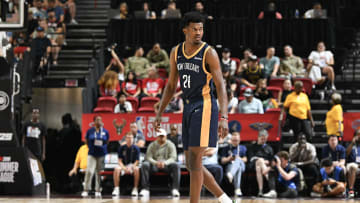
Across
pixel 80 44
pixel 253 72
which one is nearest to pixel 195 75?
pixel 253 72

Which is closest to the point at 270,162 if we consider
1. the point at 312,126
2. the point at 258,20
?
the point at 312,126

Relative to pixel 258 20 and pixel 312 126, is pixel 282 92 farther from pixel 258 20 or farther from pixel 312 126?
pixel 258 20

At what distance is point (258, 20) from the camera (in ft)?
58.2

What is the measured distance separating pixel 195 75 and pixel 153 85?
9.39m

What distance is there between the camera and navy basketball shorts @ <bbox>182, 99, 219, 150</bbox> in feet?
20.5

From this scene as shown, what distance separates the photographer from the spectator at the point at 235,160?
12.8 m

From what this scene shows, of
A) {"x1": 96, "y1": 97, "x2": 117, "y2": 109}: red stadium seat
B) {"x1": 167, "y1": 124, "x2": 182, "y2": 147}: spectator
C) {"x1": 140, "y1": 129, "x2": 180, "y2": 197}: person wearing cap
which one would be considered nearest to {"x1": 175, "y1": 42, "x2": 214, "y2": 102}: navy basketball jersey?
{"x1": 140, "y1": 129, "x2": 180, "y2": 197}: person wearing cap

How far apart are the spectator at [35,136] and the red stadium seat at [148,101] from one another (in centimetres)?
235

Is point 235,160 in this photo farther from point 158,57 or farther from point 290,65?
point 158,57

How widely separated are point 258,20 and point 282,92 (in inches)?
135

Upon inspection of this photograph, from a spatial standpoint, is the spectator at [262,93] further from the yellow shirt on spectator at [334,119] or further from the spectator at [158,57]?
the spectator at [158,57]

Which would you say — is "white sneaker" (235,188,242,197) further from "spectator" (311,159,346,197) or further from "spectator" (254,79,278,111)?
"spectator" (254,79,278,111)

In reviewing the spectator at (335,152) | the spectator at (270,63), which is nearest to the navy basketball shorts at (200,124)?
the spectator at (335,152)

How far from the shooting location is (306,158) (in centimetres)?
1312
